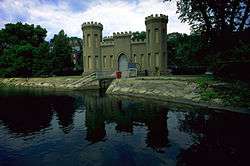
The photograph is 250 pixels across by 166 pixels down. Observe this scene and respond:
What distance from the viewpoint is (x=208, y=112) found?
19219mm

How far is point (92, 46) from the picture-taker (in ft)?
167

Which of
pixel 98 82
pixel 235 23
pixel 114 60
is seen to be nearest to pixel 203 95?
pixel 235 23

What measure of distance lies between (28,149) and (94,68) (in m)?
39.9

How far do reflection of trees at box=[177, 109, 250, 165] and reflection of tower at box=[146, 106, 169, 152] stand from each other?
1.21 metres

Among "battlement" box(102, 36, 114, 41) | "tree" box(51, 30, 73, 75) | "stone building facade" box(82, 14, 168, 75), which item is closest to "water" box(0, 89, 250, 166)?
"stone building facade" box(82, 14, 168, 75)

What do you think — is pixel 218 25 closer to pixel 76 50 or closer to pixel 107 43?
pixel 107 43

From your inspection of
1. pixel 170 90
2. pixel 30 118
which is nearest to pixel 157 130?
pixel 30 118

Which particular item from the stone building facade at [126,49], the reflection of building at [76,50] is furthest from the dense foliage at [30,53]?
the reflection of building at [76,50]

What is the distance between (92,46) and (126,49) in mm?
7287

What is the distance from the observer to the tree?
55688 millimetres

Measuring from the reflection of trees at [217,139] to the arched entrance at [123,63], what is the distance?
3191 centimetres

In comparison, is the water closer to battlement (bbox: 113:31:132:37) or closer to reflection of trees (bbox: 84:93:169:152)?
reflection of trees (bbox: 84:93:169:152)

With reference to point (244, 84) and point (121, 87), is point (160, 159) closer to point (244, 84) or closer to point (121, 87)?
point (244, 84)

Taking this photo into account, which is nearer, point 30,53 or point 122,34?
point 122,34
